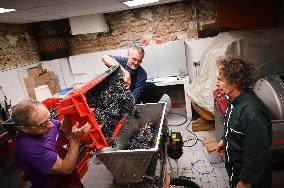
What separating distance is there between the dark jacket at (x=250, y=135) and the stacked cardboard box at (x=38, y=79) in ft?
14.9

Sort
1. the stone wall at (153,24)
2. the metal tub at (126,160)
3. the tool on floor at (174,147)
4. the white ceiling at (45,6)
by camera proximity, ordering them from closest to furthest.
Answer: the metal tub at (126,160)
the tool on floor at (174,147)
the white ceiling at (45,6)
the stone wall at (153,24)

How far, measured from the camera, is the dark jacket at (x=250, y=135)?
1698 millimetres

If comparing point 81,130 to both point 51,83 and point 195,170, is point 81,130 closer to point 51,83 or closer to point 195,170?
point 195,170

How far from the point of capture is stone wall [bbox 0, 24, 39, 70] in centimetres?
481

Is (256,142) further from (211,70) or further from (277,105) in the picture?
(211,70)

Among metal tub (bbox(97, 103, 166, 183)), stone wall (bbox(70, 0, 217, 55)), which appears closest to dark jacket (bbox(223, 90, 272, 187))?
metal tub (bbox(97, 103, 166, 183))

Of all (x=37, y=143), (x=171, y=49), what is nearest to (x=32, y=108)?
(x=37, y=143)

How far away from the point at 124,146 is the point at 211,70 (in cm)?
254

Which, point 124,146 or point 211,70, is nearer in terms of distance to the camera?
point 124,146

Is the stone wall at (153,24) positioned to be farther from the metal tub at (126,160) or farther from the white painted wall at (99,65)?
the metal tub at (126,160)

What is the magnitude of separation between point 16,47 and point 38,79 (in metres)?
0.88

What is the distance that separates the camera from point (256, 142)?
1.70 metres

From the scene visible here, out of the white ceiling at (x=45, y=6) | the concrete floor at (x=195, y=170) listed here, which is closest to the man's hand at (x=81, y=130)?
the concrete floor at (x=195, y=170)

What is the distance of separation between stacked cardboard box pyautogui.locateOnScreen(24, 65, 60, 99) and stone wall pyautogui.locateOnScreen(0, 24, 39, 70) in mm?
340
